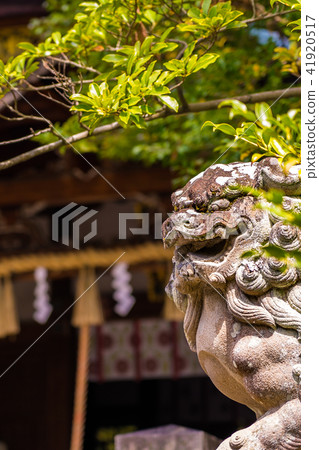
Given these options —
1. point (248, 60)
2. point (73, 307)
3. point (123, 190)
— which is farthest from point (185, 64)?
point (73, 307)

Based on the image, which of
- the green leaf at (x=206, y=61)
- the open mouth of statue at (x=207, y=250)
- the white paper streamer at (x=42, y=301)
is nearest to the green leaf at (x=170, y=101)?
the green leaf at (x=206, y=61)

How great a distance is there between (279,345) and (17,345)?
24.4ft

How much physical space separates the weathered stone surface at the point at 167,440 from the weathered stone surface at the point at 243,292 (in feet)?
3.47

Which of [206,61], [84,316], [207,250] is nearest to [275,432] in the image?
[207,250]

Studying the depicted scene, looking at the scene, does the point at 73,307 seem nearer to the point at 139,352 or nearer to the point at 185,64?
the point at 139,352

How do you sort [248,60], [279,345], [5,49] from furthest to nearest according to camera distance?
[5,49] → [248,60] → [279,345]

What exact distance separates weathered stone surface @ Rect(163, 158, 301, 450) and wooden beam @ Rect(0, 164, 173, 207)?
17.7 feet

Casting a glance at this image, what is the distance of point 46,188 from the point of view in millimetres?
8727

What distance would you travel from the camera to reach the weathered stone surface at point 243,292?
103 inches

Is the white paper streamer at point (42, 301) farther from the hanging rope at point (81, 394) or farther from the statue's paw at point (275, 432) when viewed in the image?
the statue's paw at point (275, 432)

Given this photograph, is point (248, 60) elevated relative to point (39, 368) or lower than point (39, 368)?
elevated

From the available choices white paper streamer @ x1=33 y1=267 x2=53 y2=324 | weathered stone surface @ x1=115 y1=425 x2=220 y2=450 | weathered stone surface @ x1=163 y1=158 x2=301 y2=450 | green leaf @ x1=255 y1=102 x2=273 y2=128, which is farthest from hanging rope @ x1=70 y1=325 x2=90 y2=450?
green leaf @ x1=255 y1=102 x2=273 y2=128

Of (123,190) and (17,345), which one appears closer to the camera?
(123,190)

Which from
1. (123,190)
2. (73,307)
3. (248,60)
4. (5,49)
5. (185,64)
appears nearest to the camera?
(185,64)
